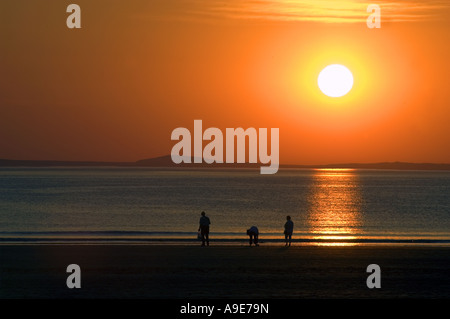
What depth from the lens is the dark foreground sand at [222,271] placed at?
2141cm

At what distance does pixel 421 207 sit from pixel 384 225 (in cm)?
3958

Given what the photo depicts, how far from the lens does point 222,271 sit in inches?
1008

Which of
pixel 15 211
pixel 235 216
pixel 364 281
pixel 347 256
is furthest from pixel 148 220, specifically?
pixel 364 281

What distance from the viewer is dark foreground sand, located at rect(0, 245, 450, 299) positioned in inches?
843

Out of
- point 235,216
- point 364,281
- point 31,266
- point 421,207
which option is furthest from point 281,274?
point 421,207

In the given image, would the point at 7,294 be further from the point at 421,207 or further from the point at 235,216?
the point at 421,207
